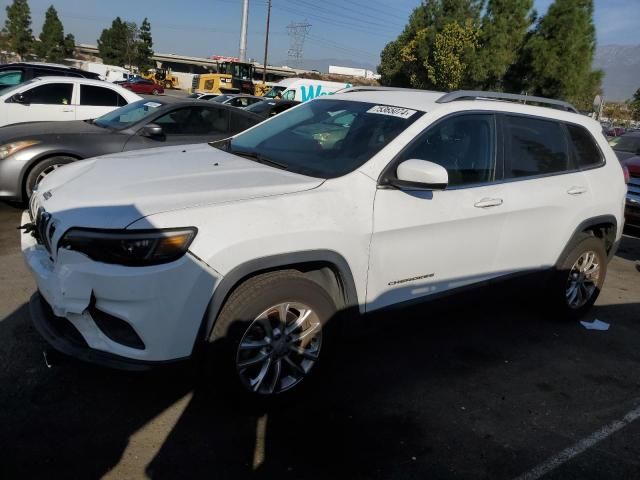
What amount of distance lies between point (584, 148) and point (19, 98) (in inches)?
351

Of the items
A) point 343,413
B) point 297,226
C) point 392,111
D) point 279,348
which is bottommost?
point 343,413

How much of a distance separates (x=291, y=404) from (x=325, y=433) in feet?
0.89

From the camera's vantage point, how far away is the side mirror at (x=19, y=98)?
9219mm

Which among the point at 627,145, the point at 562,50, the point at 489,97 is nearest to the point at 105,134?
the point at 489,97

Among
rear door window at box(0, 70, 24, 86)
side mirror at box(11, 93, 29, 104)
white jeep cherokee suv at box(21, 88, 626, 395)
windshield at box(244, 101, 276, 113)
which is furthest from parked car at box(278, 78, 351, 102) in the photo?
white jeep cherokee suv at box(21, 88, 626, 395)

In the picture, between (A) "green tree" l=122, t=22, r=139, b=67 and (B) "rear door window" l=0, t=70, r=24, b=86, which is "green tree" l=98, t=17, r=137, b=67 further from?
(B) "rear door window" l=0, t=70, r=24, b=86

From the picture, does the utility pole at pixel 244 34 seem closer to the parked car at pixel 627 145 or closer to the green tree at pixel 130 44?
the green tree at pixel 130 44

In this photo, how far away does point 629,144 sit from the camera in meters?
11.4

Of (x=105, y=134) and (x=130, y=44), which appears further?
(x=130, y=44)

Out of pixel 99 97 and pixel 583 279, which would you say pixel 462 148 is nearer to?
pixel 583 279

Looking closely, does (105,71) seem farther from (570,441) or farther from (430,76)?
(570,441)

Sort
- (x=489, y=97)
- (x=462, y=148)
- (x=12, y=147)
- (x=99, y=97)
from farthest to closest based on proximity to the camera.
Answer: (x=99, y=97), (x=12, y=147), (x=489, y=97), (x=462, y=148)

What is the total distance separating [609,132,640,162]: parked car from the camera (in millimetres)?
10851

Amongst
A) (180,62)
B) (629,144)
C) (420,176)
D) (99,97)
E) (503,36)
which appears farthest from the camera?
(180,62)
